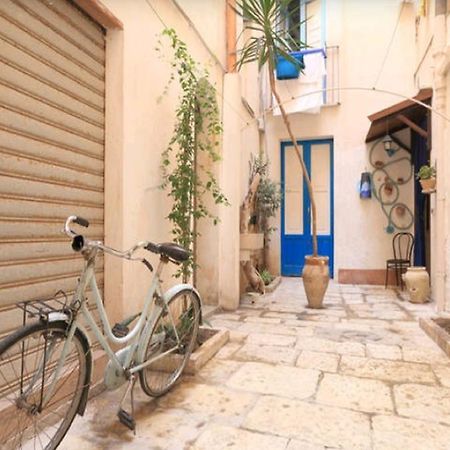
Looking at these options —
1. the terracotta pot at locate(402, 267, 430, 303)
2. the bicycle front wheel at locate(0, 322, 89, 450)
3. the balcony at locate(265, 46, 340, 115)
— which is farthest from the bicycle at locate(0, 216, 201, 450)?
the balcony at locate(265, 46, 340, 115)

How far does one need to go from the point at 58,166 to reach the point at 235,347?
185cm

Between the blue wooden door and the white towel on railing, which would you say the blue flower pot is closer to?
the white towel on railing

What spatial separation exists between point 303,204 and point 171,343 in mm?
5115

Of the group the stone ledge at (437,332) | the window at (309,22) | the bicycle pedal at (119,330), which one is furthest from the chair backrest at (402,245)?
the bicycle pedal at (119,330)

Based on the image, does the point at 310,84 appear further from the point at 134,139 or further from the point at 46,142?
the point at 46,142

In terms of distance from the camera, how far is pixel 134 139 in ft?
8.82

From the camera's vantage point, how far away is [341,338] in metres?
3.26

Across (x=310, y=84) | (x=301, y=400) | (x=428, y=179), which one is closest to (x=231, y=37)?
(x=310, y=84)

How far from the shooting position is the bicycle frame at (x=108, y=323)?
1.48m

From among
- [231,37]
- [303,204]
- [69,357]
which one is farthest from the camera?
[303,204]

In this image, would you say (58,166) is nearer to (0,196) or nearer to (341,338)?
(0,196)

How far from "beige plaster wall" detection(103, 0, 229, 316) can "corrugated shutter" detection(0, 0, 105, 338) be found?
0.08m

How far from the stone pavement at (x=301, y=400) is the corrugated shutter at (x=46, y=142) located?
Result: 0.78m

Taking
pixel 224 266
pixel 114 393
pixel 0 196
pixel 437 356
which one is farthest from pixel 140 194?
pixel 437 356
